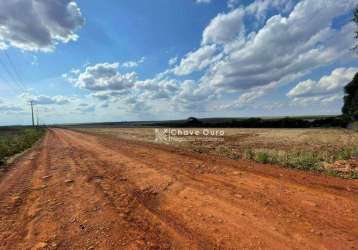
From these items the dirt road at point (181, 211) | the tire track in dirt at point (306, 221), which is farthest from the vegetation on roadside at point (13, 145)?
the tire track in dirt at point (306, 221)

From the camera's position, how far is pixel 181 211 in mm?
4738

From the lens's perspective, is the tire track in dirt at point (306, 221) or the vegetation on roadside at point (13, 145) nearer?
the tire track in dirt at point (306, 221)

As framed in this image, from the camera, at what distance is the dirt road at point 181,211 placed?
3.63m

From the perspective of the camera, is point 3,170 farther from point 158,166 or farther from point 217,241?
point 217,241

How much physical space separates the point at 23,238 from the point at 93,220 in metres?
1.04

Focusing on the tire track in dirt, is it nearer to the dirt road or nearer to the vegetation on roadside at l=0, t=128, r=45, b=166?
the dirt road

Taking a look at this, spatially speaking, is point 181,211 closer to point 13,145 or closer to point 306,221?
point 306,221

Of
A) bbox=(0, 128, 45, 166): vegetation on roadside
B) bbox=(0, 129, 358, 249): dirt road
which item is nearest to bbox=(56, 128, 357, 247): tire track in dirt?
bbox=(0, 129, 358, 249): dirt road

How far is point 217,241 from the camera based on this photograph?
360cm

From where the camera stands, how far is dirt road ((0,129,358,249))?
363 centimetres

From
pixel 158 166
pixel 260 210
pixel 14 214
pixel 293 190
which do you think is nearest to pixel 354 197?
pixel 293 190

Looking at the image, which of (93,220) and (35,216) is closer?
(93,220)

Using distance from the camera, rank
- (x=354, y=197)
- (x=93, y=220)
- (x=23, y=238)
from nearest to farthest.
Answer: (x=23, y=238) → (x=93, y=220) → (x=354, y=197)

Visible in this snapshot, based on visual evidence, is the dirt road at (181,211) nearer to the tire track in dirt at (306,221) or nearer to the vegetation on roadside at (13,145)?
the tire track in dirt at (306,221)
